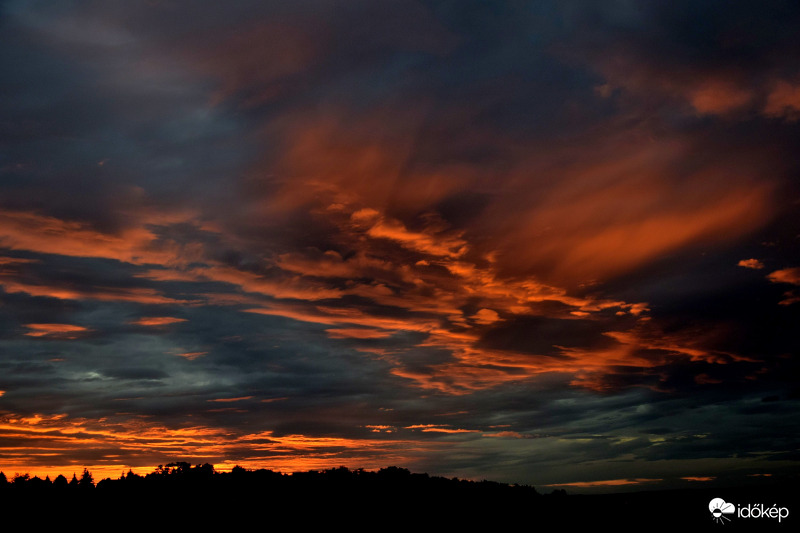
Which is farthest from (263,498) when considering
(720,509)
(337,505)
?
(720,509)

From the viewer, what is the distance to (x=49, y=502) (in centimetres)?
15675

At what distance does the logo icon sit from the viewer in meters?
116

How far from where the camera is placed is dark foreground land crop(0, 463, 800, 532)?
138m

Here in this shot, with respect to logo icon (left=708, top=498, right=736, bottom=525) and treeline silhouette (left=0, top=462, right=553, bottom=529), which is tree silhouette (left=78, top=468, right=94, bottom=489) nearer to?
treeline silhouette (left=0, top=462, right=553, bottom=529)

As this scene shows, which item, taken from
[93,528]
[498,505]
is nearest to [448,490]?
[498,505]

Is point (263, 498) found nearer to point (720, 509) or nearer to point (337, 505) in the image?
point (337, 505)

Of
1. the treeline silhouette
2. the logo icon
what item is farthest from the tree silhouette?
the logo icon

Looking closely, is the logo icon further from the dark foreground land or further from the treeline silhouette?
the treeline silhouette

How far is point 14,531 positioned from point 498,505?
123 meters

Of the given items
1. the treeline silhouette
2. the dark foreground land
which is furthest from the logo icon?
the treeline silhouette

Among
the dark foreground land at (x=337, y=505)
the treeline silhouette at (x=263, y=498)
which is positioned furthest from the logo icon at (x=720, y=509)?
the treeline silhouette at (x=263, y=498)

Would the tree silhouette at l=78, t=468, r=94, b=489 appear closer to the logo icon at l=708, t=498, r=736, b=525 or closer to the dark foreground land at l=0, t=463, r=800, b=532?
the dark foreground land at l=0, t=463, r=800, b=532

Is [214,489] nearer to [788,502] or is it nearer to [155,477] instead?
[155,477]

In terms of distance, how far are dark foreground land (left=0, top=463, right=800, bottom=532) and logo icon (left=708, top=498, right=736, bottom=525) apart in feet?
3.80
